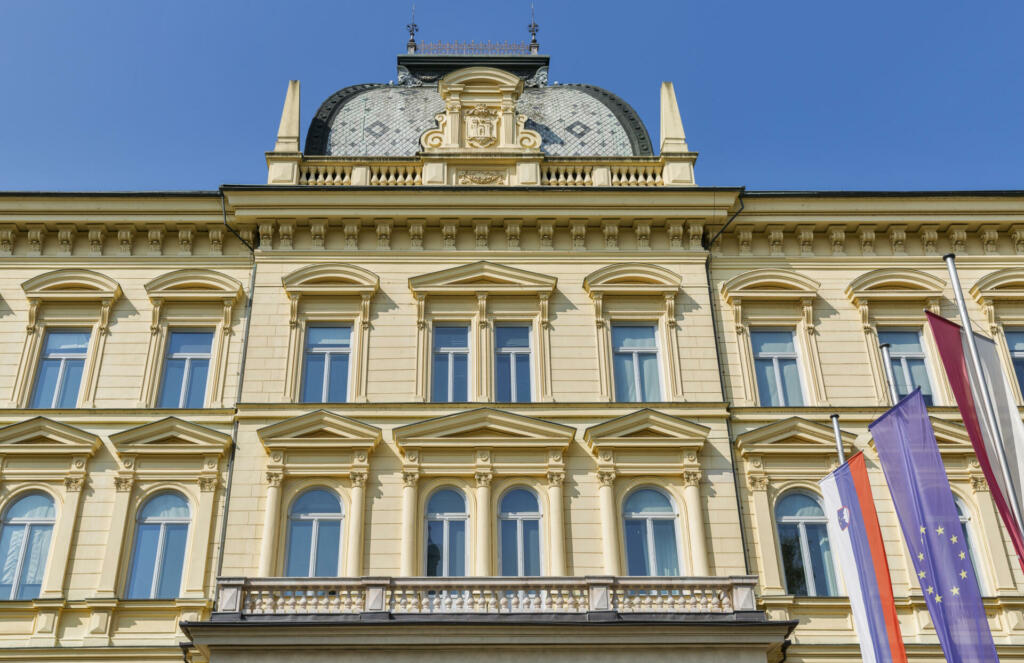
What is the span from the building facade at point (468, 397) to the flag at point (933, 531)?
313cm

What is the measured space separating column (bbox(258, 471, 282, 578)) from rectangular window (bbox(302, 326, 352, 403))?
211 centimetres

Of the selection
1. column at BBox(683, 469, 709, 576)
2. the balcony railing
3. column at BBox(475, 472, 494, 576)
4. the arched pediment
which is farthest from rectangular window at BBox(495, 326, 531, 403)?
the balcony railing

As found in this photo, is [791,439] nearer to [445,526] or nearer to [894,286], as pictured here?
[894,286]

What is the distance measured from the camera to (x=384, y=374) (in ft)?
70.2

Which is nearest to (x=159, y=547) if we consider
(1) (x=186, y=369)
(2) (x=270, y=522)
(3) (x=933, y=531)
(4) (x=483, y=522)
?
(2) (x=270, y=522)

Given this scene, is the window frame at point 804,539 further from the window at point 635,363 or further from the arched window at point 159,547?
the arched window at point 159,547

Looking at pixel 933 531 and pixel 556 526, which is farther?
pixel 556 526

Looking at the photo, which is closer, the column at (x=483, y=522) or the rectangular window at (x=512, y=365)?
the column at (x=483, y=522)

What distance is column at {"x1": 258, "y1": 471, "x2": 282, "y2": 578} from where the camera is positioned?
1892 cm

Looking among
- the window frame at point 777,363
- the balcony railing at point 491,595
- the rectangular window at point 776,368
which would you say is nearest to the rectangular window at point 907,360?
the window frame at point 777,363

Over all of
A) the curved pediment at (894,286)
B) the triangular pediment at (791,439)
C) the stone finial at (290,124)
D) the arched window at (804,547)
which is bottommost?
the arched window at (804,547)

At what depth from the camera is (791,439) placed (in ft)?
68.2

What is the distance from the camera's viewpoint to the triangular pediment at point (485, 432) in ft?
66.4

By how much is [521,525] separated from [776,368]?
6.57 meters
